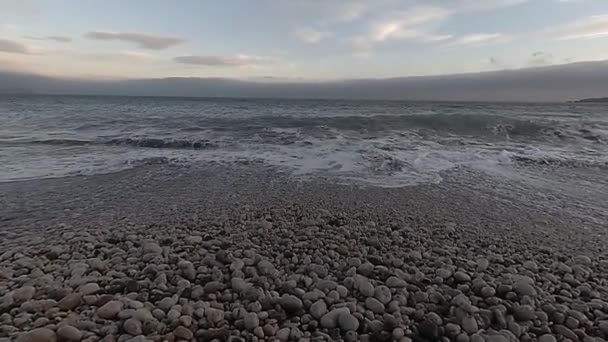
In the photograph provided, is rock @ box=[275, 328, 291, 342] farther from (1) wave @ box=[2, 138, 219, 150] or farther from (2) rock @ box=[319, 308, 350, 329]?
(1) wave @ box=[2, 138, 219, 150]

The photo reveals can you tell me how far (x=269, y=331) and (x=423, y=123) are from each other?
23.9 meters

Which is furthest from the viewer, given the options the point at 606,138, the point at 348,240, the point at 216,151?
the point at 606,138

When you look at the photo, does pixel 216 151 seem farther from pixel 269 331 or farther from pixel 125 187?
pixel 269 331

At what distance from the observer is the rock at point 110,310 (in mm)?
2787

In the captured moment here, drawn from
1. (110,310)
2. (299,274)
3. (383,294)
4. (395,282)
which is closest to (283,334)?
(299,274)

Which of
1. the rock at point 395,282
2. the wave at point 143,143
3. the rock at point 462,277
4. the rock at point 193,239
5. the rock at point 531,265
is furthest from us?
the wave at point 143,143

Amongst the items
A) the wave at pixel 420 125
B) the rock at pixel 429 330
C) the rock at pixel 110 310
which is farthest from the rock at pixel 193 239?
the wave at pixel 420 125

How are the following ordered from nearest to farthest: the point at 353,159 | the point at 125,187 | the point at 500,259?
the point at 500,259
the point at 125,187
the point at 353,159

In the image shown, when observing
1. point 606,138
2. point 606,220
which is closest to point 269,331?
point 606,220

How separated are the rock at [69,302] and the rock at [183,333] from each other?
98 cm

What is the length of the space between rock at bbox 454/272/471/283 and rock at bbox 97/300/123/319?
120 inches

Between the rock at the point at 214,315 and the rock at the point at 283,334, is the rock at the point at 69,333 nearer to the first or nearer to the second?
the rock at the point at 214,315

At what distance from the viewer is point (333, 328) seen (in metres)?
2.75

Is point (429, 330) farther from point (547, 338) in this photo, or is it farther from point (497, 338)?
point (547, 338)
